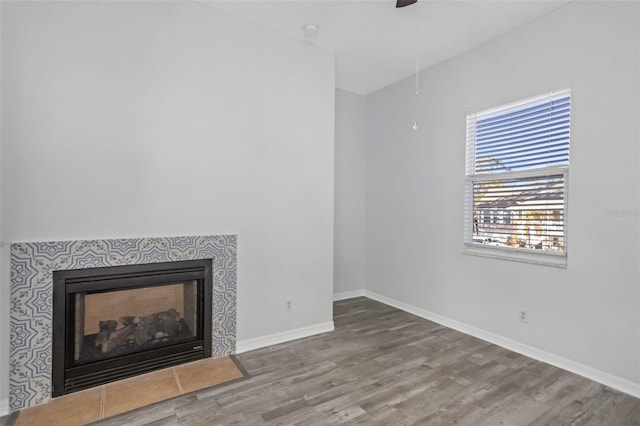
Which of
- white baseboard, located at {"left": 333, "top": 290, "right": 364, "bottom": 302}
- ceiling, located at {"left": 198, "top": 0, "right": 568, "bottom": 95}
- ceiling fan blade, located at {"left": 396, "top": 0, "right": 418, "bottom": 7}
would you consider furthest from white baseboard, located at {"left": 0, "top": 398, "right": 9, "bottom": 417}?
ceiling fan blade, located at {"left": 396, "top": 0, "right": 418, "bottom": 7}

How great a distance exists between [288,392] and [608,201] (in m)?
2.66

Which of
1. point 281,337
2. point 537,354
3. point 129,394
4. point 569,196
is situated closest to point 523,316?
point 537,354

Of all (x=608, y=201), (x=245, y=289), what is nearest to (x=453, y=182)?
(x=608, y=201)

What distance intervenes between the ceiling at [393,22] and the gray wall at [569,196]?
19cm

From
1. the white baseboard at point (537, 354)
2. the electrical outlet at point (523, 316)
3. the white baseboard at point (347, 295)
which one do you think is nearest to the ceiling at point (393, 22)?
the electrical outlet at point (523, 316)

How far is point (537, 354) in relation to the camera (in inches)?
108

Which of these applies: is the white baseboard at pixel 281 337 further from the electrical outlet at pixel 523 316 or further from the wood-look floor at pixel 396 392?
the electrical outlet at pixel 523 316

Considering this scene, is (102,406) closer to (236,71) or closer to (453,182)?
(236,71)

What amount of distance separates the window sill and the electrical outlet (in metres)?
0.45

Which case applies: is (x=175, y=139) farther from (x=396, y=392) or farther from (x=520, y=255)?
(x=520, y=255)

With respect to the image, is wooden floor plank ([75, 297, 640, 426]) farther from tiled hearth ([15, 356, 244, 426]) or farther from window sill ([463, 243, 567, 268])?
window sill ([463, 243, 567, 268])

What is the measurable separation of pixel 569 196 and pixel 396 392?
2019 mm

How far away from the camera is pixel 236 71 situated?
2795mm

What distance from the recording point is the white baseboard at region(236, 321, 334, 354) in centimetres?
284
